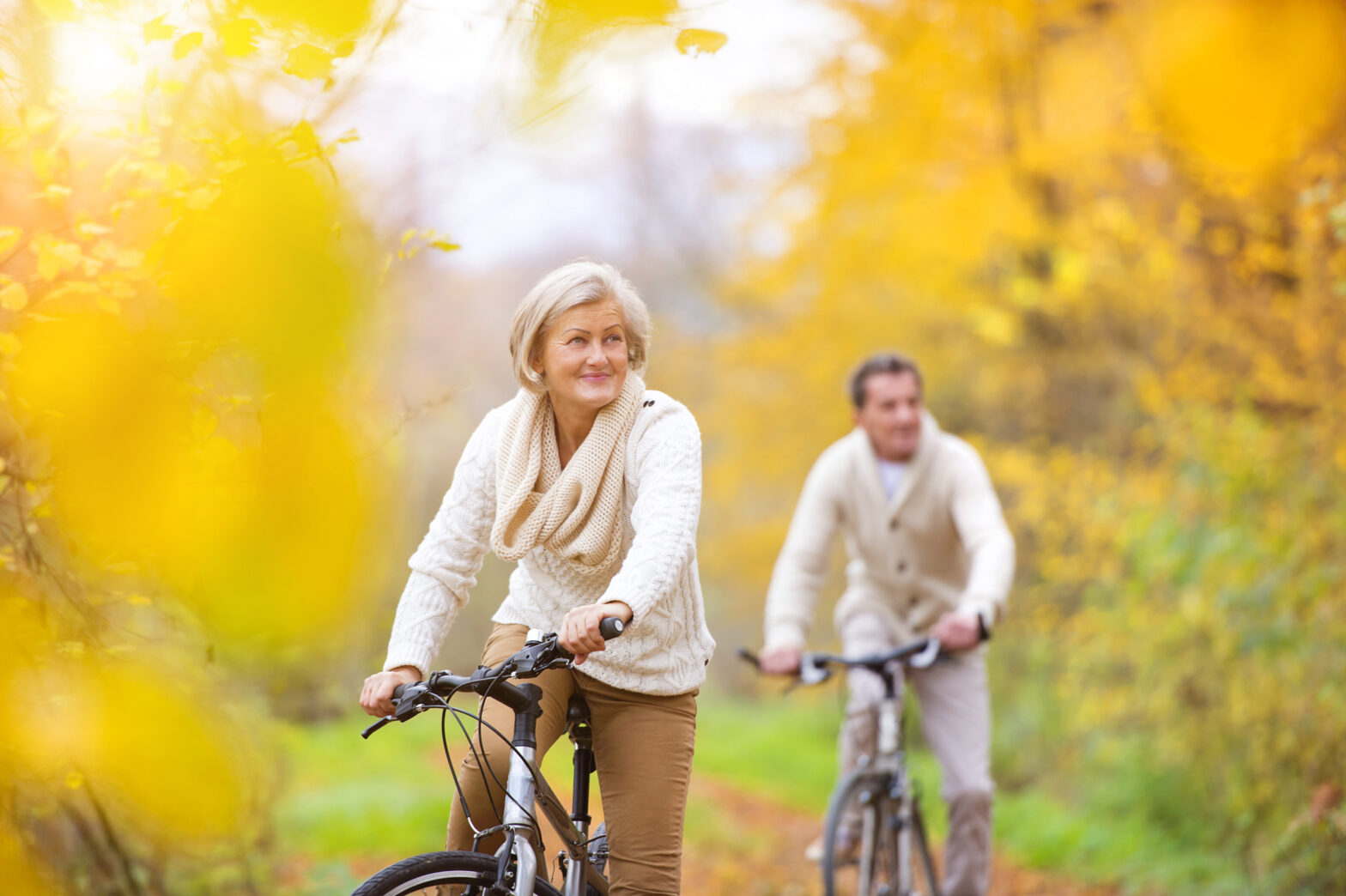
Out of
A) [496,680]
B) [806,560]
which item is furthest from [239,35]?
[806,560]

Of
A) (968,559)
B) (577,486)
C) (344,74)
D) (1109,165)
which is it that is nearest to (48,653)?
(577,486)

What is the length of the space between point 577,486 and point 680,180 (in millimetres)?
13192

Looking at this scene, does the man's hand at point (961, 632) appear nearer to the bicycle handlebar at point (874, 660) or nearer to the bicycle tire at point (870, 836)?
the bicycle handlebar at point (874, 660)

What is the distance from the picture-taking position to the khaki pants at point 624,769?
2.51 meters

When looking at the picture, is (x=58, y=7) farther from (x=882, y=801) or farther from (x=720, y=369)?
(x=720, y=369)

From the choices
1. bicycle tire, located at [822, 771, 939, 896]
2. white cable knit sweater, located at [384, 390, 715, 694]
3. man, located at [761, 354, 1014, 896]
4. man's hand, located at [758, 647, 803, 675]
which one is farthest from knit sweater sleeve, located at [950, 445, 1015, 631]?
white cable knit sweater, located at [384, 390, 715, 694]

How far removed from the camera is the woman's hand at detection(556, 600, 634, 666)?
2.14 metres

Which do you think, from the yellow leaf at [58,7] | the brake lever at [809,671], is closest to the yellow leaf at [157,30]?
the yellow leaf at [58,7]

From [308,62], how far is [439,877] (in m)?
1.57

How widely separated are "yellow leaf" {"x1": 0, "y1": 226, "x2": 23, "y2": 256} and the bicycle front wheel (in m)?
1.41

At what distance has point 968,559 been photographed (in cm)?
486

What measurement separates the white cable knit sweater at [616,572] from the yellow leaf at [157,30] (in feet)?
3.33

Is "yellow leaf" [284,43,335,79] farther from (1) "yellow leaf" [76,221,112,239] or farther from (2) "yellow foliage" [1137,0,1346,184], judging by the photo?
(2) "yellow foliage" [1137,0,1346,184]

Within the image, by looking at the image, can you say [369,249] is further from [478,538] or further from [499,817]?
[499,817]
